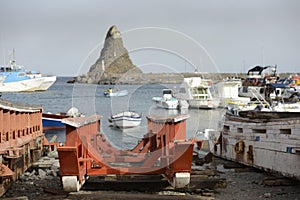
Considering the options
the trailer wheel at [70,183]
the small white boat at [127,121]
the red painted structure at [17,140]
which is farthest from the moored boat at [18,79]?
the trailer wheel at [70,183]

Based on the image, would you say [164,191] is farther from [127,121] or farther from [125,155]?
[127,121]

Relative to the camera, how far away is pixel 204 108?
6750 cm

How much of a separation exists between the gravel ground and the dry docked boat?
0.49 metres

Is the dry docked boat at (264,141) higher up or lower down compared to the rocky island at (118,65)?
lower down

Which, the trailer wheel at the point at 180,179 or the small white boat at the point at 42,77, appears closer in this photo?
the trailer wheel at the point at 180,179

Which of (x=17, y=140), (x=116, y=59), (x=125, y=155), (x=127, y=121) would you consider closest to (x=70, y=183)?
(x=125, y=155)

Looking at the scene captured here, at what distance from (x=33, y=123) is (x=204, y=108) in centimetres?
4995

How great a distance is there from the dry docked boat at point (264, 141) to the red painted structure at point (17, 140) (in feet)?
24.2

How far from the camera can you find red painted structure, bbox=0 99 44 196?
1224 centimetres

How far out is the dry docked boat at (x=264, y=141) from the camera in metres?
13.0

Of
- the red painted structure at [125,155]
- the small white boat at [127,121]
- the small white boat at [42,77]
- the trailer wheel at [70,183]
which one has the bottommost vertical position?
the small white boat at [127,121]

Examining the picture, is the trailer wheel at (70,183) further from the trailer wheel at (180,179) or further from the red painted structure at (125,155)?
the trailer wheel at (180,179)

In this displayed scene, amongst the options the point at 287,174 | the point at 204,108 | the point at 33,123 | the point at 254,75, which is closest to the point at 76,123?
the point at 287,174

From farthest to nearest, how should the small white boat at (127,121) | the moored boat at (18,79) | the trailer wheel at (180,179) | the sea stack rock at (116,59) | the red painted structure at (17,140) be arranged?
the moored boat at (18,79), the small white boat at (127,121), the sea stack rock at (116,59), the red painted structure at (17,140), the trailer wheel at (180,179)
